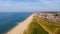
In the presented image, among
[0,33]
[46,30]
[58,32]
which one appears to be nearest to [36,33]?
[46,30]

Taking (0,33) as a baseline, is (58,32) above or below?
above

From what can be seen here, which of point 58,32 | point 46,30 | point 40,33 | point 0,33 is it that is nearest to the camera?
point 58,32

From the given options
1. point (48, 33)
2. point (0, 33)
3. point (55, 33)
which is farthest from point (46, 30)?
point (0, 33)

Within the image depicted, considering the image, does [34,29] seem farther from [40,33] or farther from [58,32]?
[58,32]

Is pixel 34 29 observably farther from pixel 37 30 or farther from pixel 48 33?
pixel 48 33

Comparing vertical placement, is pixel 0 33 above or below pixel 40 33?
below

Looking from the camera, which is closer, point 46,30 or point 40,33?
point 40,33

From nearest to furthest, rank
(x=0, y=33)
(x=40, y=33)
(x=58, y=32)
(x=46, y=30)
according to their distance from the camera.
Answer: (x=58, y=32), (x=40, y=33), (x=46, y=30), (x=0, y=33)

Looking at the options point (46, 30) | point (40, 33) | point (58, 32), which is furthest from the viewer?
point (46, 30)

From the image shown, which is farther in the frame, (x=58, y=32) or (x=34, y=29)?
(x=34, y=29)
